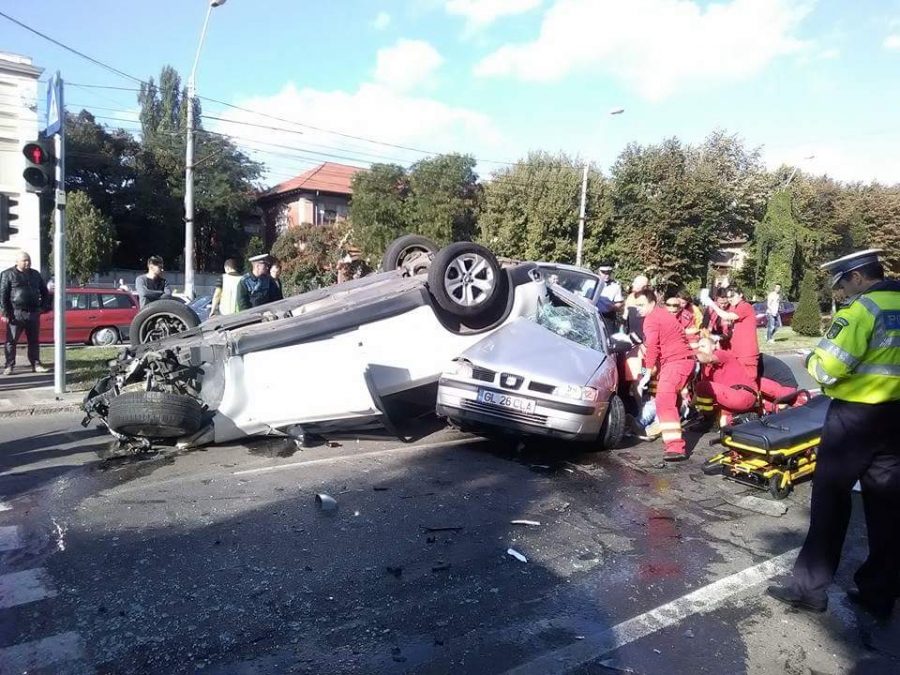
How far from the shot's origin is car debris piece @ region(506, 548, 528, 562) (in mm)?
3951

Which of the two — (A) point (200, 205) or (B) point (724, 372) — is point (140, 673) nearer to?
(B) point (724, 372)

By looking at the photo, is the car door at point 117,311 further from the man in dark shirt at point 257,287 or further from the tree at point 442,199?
the tree at point 442,199

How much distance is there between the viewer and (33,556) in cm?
379

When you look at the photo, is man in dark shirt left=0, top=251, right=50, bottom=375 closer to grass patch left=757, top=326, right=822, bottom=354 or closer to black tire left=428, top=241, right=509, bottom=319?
black tire left=428, top=241, right=509, bottom=319

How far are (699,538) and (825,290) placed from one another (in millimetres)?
32293

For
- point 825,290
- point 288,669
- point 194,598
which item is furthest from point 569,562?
point 825,290

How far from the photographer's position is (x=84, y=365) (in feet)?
37.4

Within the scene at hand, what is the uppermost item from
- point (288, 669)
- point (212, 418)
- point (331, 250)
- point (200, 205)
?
point (200, 205)

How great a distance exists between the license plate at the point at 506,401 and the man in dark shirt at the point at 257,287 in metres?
3.73

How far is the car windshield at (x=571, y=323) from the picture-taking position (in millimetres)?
6559

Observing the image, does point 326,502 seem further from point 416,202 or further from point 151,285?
point 416,202

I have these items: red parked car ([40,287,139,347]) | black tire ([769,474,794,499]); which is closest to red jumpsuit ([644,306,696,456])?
black tire ([769,474,794,499])

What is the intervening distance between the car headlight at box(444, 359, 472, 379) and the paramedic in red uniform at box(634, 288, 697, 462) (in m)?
1.89

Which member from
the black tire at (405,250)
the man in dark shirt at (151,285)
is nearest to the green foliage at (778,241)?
the black tire at (405,250)
